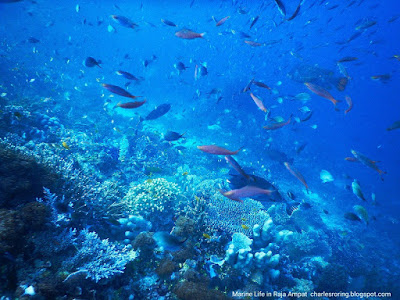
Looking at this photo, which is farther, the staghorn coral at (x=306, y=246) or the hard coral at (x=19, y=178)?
the staghorn coral at (x=306, y=246)

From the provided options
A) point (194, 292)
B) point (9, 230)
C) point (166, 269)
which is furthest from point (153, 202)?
point (9, 230)

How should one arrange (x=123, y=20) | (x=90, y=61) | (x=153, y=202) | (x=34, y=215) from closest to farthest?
(x=34, y=215)
(x=153, y=202)
(x=90, y=61)
(x=123, y=20)

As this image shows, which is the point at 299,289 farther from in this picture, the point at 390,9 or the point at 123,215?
the point at 390,9

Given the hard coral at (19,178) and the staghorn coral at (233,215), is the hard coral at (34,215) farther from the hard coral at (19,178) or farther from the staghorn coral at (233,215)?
the staghorn coral at (233,215)

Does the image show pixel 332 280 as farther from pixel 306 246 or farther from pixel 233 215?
pixel 306 246

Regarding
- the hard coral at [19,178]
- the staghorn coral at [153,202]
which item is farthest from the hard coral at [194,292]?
the hard coral at [19,178]

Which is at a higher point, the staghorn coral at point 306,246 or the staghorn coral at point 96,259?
the staghorn coral at point 96,259

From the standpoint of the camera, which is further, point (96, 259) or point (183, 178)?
point (183, 178)

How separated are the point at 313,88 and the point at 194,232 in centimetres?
436

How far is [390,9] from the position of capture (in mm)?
36500

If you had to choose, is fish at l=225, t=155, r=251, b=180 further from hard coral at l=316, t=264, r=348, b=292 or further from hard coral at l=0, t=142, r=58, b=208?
hard coral at l=316, t=264, r=348, b=292

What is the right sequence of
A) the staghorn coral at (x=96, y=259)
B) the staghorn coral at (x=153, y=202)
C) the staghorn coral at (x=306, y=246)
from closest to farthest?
the staghorn coral at (x=96, y=259) → the staghorn coral at (x=153, y=202) → the staghorn coral at (x=306, y=246)

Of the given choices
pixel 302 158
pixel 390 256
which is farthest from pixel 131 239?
pixel 302 158

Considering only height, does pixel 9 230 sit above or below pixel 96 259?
above
